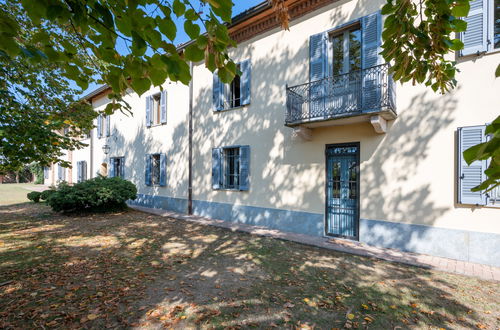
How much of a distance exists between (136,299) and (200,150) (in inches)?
292

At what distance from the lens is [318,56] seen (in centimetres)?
721

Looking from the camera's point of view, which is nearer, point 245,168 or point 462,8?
point 462,8

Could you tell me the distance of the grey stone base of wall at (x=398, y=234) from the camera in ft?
16.8

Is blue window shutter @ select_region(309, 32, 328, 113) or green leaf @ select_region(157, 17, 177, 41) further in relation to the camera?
blue window shutter @ select_region(309, 32, 328, 113)

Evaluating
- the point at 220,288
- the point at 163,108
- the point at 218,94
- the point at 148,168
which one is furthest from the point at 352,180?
the point at 148,168

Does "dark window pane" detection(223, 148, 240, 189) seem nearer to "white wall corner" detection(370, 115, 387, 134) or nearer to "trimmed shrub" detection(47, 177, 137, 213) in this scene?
"trimmed shrub" detection(47, 177, 137, 213)

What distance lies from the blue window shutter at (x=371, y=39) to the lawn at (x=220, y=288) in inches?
192

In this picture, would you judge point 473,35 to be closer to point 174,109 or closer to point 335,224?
point 335,224

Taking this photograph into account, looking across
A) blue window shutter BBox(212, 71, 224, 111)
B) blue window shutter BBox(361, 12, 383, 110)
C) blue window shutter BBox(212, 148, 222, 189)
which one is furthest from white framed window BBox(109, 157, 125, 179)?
blue window shutter BBox(361, 12, 383, 110)

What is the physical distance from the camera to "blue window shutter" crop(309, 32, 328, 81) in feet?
23.3

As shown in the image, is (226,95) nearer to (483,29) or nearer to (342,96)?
(342,96)

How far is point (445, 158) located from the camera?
5.55 m

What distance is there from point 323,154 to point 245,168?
2.89m

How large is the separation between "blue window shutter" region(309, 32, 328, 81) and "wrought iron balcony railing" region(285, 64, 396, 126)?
337 mm
